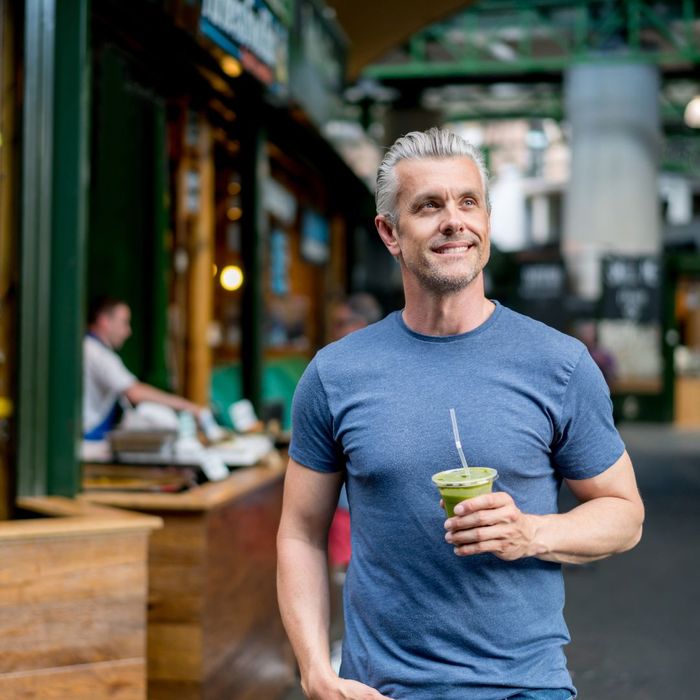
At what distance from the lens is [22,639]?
324cm

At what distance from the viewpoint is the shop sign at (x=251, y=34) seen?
5.61 metres

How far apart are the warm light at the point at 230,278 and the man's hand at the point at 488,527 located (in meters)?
7.17

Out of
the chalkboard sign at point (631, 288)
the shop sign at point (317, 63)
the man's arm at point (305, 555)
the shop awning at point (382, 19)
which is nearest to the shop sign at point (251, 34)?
the shop sign at point (317, 63)

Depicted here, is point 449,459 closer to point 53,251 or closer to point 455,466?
point 455,466

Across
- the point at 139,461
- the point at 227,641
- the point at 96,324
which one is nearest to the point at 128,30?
the point at 96,324

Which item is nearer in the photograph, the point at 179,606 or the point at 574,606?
the point at 179,606

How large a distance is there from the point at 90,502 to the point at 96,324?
8.84 feet

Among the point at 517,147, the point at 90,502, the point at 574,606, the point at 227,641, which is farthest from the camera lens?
the point at 517,147

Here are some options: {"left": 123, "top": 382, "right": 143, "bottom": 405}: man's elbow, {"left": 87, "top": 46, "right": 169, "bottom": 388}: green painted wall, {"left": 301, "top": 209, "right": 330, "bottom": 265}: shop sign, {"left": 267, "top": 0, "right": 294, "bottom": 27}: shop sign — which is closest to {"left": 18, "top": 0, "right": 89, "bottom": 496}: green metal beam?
{"left": 123, "top": 382, "right": 143, "bottom": 405}: man's elbow

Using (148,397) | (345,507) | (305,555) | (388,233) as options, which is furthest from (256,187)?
(305,555)

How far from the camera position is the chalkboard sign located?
2045 cm

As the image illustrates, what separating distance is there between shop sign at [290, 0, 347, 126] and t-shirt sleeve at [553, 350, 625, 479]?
19.5 feet

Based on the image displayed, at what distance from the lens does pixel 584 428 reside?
2.12m

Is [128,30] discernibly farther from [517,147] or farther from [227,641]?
[517,147]
